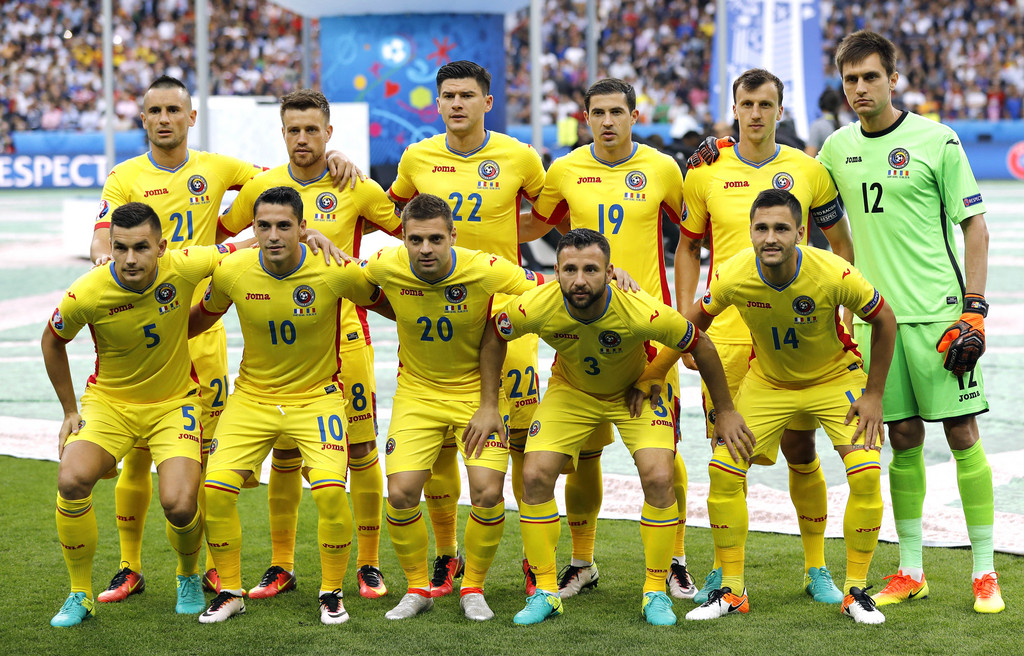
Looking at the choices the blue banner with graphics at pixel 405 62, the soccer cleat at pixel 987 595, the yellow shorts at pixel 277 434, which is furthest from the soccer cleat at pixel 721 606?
the blue banner with graphics at pixel 405 62

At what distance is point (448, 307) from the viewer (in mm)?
5242

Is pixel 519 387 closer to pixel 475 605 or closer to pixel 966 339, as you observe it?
pixel 475 605

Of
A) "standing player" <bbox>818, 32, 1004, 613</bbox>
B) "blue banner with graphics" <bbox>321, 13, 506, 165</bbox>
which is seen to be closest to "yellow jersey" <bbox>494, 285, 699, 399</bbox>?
"standing player" <bbox>818, 32, 1004, 613</bbox>

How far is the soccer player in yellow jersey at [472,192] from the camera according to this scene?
18.2ft

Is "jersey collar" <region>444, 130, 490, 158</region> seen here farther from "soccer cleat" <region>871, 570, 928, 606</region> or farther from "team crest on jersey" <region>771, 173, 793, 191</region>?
"soccer cleat" <region>871, 570, 928, 606</region>

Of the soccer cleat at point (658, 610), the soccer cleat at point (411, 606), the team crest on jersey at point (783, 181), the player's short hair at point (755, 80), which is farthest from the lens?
the team crest on jersey at point (783, 181)

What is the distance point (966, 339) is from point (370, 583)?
2804 mm

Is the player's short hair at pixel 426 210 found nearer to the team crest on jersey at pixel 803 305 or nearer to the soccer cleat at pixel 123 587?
the team crest on jersey at pixel 803 305

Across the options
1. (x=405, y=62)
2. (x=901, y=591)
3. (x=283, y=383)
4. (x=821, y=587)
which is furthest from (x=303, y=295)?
(x=405, y=62)

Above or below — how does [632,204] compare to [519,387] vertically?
above

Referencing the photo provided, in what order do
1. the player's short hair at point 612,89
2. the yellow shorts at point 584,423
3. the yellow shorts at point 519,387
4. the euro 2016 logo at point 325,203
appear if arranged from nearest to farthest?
the yellow shorts at point 584,423
the player's short hair at point 612,89
the yellow shorts at point 519,387
the euro 2016 logo at point 325,203

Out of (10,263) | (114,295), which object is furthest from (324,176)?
(10,263)

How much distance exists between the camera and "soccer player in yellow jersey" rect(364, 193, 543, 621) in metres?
5.09

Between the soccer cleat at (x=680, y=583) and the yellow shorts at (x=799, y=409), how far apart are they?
2.25 ft
